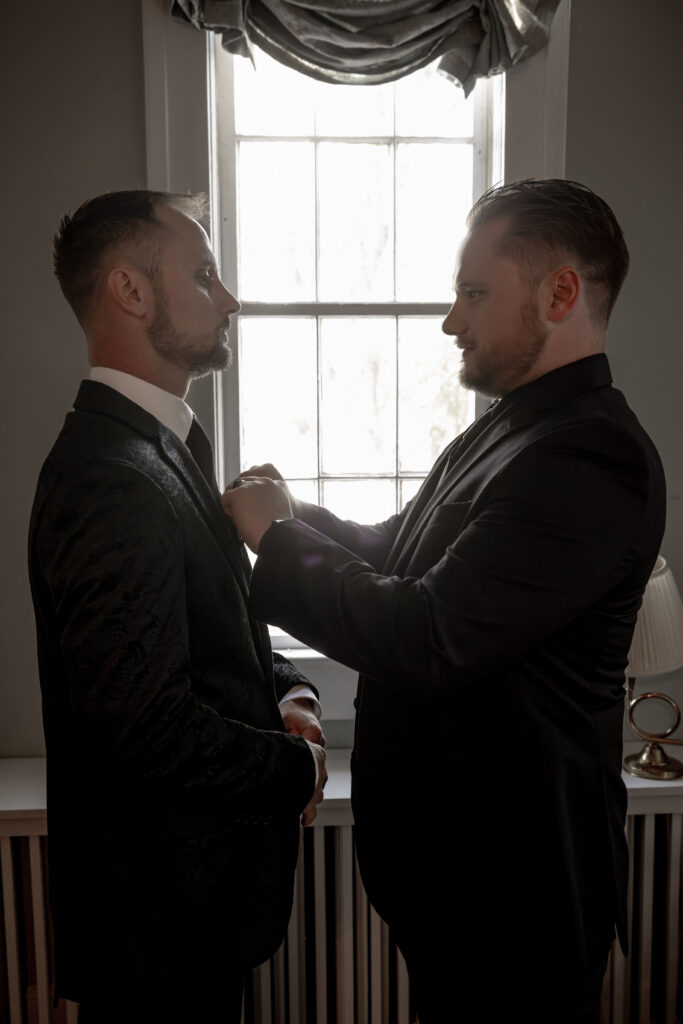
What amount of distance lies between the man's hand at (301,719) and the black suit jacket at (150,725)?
0.17 meters

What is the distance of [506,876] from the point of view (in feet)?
4.09

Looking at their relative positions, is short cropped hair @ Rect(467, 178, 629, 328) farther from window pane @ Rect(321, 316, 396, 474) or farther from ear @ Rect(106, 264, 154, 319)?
window pane @ Rect(321, 316, 396, 474)

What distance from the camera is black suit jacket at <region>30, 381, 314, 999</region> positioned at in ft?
3.58

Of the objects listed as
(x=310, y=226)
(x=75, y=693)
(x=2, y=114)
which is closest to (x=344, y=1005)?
(x=75, y=693)

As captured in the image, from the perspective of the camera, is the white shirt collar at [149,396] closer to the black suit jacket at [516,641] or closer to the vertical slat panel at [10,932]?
the black suit jacket at [516,641]

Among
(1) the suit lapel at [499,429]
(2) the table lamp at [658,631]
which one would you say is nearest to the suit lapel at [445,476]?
(1) the suit lapel at [499,429]

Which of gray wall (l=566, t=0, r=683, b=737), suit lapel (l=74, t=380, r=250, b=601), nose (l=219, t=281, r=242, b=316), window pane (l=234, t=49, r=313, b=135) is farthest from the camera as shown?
window pane (l=234, t=49, r=313, b=135)

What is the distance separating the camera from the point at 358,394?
8.39 feet

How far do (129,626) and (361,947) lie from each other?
1.50 metres

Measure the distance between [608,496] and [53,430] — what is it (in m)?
1.68

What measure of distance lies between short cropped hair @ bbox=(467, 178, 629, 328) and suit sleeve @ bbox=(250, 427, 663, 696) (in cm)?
28

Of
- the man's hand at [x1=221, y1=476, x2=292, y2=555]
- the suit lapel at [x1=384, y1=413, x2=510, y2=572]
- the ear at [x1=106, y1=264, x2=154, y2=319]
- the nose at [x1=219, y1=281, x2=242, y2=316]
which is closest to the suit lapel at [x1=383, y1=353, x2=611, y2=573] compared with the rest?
the suit lapel at [x1=384, y1=413, x2=510, y2=572]

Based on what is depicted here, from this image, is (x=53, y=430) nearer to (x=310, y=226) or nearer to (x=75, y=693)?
(x=310, y=226)

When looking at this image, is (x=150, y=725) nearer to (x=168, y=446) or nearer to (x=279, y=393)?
(x=168, y=446)
